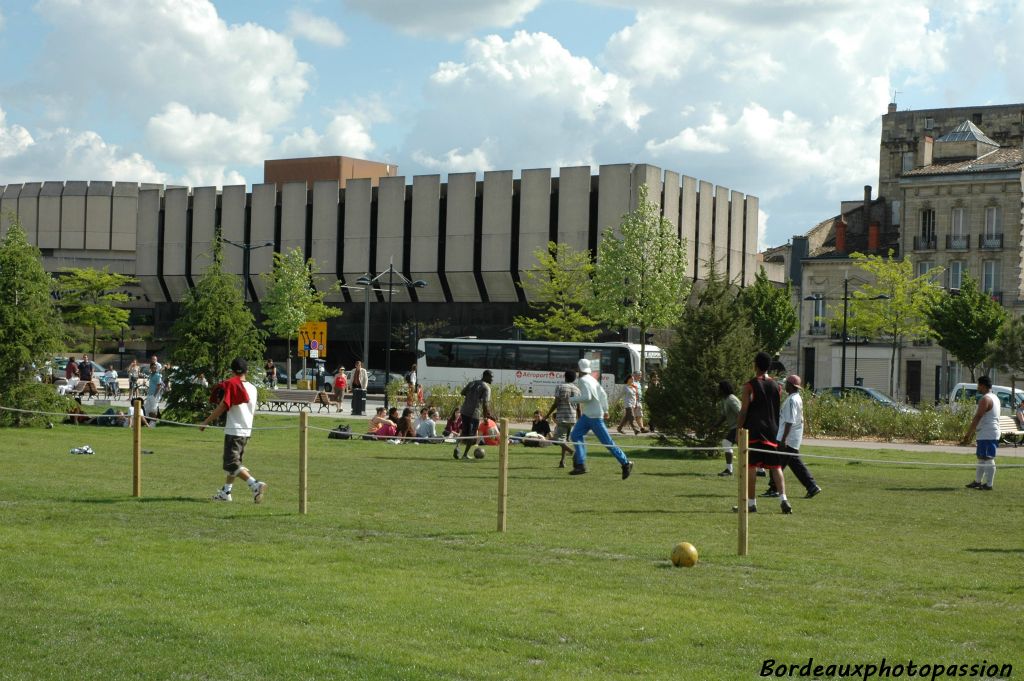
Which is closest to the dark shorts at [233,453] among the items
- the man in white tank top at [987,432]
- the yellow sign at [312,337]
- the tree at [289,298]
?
the man in white tank top at [987,432]

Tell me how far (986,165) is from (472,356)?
35794 mm

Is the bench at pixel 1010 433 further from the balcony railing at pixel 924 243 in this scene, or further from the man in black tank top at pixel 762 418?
the balcony railing at pixel 924 243

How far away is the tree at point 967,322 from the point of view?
5872cm

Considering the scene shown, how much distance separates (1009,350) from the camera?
46938mm

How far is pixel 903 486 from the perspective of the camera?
19.8 m

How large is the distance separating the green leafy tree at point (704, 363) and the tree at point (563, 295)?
1398 inches

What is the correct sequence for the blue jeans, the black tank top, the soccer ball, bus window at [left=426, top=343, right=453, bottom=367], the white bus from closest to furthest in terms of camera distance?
the soccer ball → the black tank top → the blue jeans → the white bus → bus window at [left=426, top=343, right=453, bottom=367]

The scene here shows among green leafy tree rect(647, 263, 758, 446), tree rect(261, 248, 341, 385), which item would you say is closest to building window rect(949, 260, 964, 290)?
tree rect(261, 248, 341, 385)

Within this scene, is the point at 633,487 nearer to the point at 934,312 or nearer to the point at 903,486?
the point at 903,486

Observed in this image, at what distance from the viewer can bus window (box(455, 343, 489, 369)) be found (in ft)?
178

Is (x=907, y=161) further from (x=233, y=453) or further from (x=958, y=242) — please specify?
(x=233, y=453)

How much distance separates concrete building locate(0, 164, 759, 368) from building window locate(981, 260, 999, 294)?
14227 millimetres

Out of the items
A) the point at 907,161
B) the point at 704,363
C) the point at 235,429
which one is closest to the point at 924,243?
the point at 907,161

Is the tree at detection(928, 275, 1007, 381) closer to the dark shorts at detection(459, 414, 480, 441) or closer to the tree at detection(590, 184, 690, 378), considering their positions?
the tree at detection(590, 184, 690, 378)
